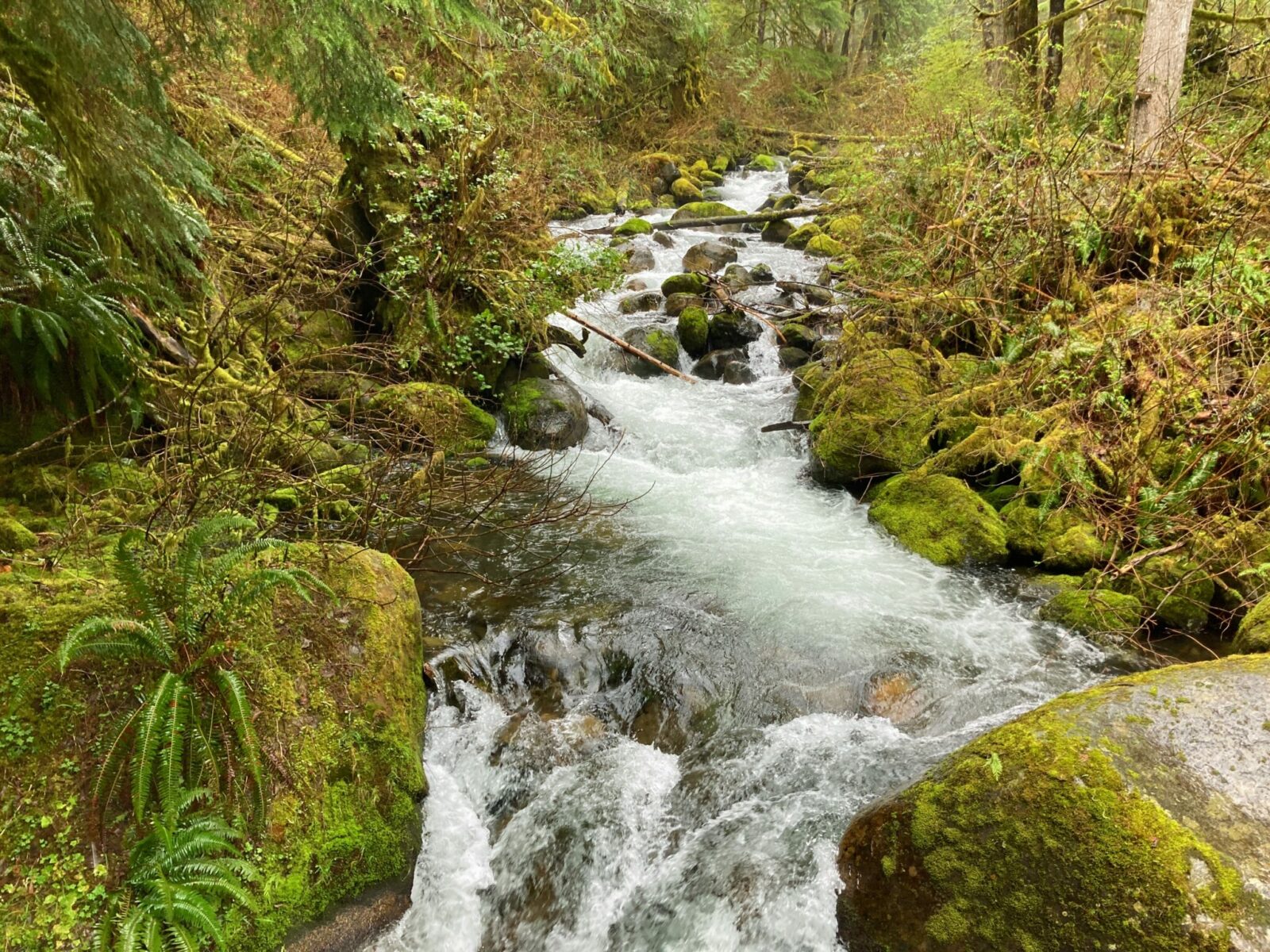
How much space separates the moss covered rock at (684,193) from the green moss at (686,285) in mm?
8761

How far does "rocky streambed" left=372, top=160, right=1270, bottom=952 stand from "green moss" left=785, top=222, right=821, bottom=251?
9939 mm

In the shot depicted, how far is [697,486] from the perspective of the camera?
8.63m

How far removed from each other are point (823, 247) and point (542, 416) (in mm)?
9635

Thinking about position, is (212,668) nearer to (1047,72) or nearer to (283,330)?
(283,330)

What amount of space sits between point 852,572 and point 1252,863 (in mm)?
4234

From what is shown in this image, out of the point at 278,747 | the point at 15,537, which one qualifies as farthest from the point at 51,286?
the point at 278,747

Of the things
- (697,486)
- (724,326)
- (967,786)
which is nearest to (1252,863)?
(967,786)

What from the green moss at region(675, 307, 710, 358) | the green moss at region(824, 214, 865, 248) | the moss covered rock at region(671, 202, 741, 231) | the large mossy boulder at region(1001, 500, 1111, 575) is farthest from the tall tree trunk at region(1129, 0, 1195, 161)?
the moss covered rock at region(671, 202, 741, 231)

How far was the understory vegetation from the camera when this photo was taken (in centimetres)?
281

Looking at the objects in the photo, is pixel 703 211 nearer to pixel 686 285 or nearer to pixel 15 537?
pixel 686 285

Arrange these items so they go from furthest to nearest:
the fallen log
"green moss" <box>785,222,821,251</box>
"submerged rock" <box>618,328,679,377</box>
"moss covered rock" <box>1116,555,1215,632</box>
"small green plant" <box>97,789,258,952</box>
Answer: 1. "green moss" <box>785,222,821,251</box>
2. "submerged rock" <box>618,328,679,377</box>
3. the fallen log
4. "moss covered rock" <box>1116,555,1215,632</box>
5. "small green plant" <box>97,789,258,952</box>

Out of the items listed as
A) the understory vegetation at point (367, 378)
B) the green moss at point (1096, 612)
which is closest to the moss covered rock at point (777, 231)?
the understory vegetation at point (367, 378)

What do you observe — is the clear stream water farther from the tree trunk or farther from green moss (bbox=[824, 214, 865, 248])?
the tree trunk

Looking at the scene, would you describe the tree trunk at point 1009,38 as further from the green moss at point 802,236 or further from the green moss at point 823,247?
the green moss at point 802,236
